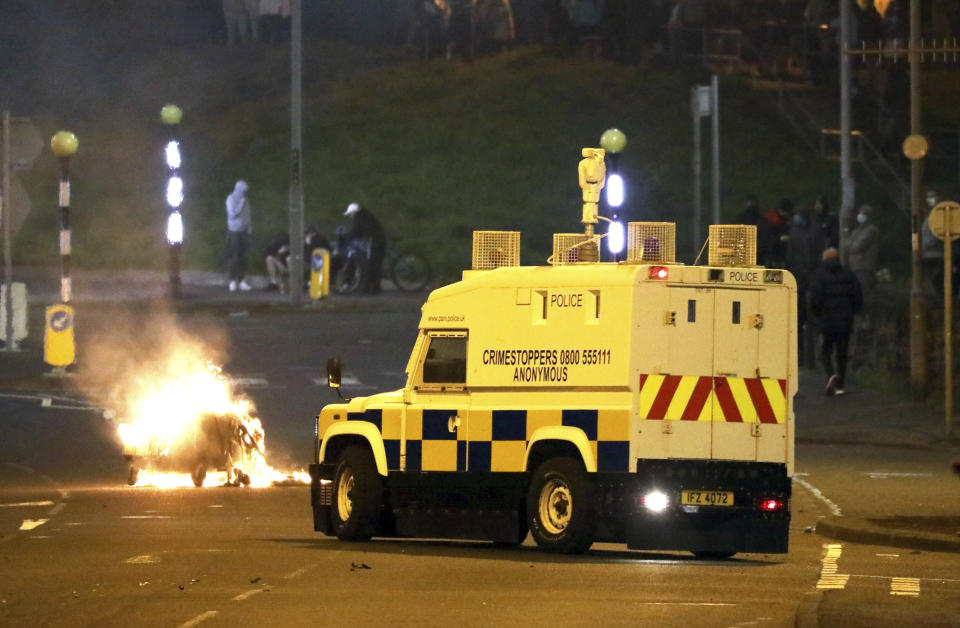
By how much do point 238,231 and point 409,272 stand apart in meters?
3.42

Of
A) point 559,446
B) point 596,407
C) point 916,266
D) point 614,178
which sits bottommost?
point 559,446

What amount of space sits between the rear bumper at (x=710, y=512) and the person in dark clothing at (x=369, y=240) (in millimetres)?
27177

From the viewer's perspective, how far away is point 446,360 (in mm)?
16859

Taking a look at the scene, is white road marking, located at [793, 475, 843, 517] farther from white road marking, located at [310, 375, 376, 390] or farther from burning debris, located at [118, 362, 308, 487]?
white road marking, located at [310, 375, 376, 390]

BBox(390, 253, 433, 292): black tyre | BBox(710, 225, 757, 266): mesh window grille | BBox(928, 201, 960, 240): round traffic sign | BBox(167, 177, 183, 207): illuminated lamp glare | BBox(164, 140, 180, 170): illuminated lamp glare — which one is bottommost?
BBox(710, 225, 757, 266): mesh window grille

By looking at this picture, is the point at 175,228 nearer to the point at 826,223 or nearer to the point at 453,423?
the point at 826,223

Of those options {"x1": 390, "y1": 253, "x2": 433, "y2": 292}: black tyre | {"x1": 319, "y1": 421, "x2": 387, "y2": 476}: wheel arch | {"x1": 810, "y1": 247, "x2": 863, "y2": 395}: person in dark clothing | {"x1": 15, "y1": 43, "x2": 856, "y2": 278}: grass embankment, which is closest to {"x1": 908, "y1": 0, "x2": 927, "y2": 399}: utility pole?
{"x1": 810, "y1": 247, "x2": 863, "y2": 395}: person in dark clothing

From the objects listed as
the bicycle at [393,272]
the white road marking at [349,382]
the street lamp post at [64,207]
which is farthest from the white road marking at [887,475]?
the bicycle at [393,272]

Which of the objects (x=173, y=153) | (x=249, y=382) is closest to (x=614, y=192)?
(x=249, y=382)

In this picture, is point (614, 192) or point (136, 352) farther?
point (136, 352)

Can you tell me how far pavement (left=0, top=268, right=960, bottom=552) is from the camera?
56.3ft

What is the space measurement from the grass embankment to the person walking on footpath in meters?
4.85

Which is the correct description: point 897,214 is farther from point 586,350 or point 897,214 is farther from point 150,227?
point 586,350

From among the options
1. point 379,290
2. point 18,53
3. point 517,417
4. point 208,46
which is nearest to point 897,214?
point 379,290
